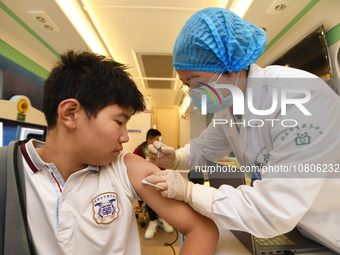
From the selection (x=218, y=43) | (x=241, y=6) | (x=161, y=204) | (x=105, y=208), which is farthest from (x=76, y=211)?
(x=241, y=6)

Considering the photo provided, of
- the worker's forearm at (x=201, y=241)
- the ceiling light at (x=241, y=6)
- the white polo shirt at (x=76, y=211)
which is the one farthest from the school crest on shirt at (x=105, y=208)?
the ceiling light at (x=241, y=6)

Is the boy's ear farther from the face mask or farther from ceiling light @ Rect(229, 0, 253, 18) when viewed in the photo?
ceiling light @ Rect(229, 0, 253, 18)

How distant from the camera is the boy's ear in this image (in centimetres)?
81

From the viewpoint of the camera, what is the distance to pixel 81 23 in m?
2.76

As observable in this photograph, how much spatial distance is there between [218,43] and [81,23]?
260 centimetres

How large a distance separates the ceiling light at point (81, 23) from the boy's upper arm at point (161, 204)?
2436 millimetres

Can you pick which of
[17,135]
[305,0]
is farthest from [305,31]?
[17,135]

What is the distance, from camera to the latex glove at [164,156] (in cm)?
132

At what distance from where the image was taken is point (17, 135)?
214cm

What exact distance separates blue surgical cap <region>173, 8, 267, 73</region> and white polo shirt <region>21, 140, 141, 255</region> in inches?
34.0

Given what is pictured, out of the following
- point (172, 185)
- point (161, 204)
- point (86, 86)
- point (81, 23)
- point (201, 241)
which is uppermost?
point (81, 23)

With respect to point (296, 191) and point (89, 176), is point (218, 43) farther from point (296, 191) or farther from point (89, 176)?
point (89, 176)

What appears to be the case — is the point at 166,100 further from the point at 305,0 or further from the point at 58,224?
the point at 58,224

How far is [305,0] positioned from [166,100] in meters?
4.94
